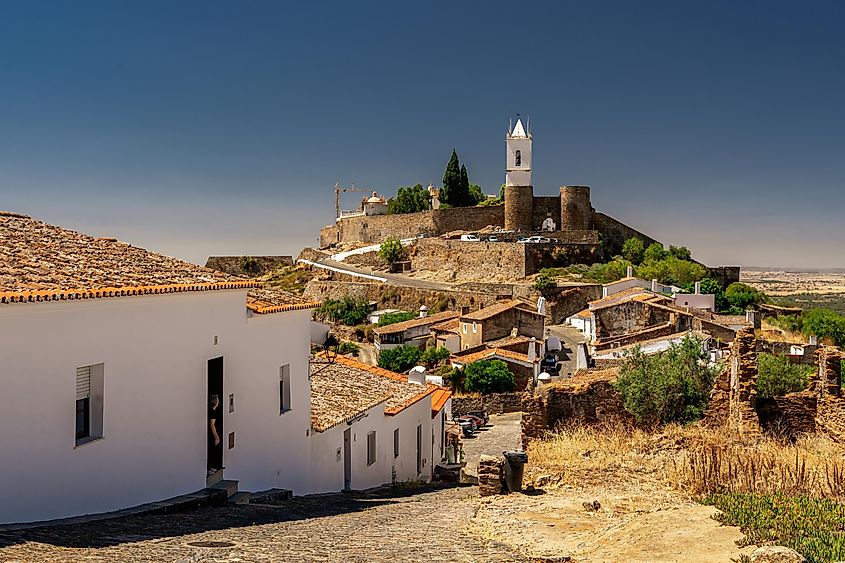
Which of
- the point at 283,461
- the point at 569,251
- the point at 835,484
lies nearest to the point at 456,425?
the point at 283,461

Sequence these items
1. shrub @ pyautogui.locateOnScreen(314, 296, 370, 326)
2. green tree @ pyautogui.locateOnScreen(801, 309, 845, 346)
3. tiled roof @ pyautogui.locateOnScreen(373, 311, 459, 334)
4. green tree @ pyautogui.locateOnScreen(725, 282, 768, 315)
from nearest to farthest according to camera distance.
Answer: green tree @ pyautogui.locateOnScreen(801, 309, 845, 346)
tiled roof @ pyautogui.locateOnScreen(373, 311, 459, 334)
green tree @ pyautogui.locateOnScreen(725, 282, 768, 315)
shrub @ pyautogui.locateOnScreen(314, 296, 370, 326)

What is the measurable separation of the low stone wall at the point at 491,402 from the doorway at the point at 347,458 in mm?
18844

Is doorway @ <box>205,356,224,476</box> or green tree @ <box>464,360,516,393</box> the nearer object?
doorway @ <box>205,356,224,476</box>

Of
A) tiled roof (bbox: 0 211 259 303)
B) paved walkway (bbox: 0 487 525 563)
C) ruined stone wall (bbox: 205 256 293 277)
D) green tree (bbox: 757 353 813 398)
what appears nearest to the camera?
paved walkway (bbox: 0 487 525 563)

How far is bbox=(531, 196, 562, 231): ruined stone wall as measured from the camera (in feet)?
221

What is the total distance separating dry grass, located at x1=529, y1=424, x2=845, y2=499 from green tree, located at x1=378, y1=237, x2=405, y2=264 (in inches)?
2114

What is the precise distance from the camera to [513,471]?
10570 millimetres

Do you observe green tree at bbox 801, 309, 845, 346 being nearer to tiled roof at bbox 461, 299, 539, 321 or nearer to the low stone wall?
tiled roof at bbox 461, 299, 539, 321

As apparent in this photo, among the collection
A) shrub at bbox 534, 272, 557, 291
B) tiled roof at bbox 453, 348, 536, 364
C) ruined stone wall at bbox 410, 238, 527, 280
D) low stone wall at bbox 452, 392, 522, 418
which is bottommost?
low stone wall at bbox 452, 392, 522, 418

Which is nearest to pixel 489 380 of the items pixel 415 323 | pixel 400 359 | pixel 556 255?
pixel 400 359

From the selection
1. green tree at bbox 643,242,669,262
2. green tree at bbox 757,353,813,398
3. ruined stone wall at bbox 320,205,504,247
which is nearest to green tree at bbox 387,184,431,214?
ruined stone wall at bbox 320,205,504,247

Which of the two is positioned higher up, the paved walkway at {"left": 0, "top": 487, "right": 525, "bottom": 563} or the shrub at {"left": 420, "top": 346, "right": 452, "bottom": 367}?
the paved walkway at {"left": 0, "top": 487, "right": 525, "bottom": 563}

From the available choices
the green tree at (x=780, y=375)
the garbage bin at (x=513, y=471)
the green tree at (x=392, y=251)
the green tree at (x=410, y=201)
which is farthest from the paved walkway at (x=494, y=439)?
the green tree at (x=410, y=201)

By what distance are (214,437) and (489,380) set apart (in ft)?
85.4
